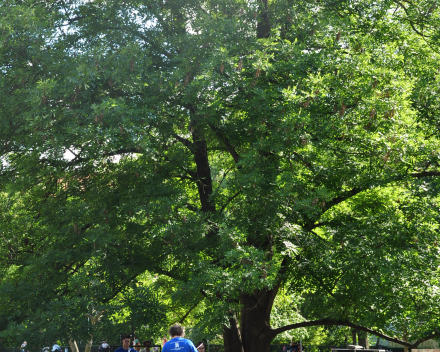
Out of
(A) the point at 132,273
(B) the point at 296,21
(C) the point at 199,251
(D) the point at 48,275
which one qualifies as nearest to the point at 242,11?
(B) the point at 296,21

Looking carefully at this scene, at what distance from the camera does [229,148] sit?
13672 mm

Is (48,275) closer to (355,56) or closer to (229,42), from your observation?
(229,42)

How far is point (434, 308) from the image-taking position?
12.4m

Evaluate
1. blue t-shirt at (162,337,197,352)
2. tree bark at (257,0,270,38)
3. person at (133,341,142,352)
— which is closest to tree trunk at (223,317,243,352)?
person at (133,341,142,352)

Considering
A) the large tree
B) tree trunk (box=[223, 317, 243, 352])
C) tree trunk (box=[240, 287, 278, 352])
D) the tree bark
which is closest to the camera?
the large tree

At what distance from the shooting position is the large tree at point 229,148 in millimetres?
10727

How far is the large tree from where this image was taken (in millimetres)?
10727

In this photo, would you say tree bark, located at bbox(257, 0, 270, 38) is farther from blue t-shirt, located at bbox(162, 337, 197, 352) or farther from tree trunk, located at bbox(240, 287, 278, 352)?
blue t-shirt, located at bbox(162, 337, 197, 352)

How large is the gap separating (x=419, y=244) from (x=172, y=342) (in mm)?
7745

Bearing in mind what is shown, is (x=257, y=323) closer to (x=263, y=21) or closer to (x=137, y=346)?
(x=137, y=346)

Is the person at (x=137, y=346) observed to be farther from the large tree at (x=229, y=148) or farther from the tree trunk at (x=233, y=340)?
the tree trunk at (x=233, y=340)

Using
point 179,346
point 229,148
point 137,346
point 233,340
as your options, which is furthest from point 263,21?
point 137,346

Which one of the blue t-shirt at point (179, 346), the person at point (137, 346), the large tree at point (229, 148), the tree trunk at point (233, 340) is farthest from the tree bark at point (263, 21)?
the blue t-shirt at point (179, 346)

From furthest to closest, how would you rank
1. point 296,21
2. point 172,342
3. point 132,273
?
point 296,21, point 132,273, point 172,342
